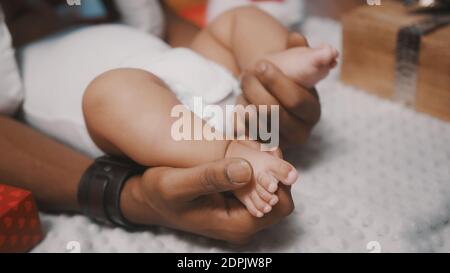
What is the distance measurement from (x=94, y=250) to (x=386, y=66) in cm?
63

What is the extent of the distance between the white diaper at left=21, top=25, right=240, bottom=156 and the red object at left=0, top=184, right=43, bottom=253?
126 mm

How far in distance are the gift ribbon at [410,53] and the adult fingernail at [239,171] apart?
20.4 inches

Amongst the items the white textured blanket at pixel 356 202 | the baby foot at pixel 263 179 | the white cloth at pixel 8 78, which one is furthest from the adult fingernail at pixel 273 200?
the white cloth at pixel 8 78

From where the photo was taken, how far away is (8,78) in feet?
Answer: 2.64

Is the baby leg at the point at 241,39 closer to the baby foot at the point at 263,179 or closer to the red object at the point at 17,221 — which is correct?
the baby foot at the point at 263,179

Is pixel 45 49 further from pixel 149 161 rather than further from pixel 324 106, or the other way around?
pixel 324 106

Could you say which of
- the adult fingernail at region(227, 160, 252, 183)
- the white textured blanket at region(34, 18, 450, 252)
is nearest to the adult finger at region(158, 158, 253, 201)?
the adult fingernail at region(227, 160, 252, 183)

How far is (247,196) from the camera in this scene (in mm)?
600

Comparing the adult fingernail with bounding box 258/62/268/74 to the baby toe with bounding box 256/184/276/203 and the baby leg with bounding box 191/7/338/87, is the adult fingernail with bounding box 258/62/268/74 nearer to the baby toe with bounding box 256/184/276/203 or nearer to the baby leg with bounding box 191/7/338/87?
the baby leg with bounding box 191/7/338/87

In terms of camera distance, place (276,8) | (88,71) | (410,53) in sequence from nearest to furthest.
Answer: (88,71) < (410,53) < (276,8)

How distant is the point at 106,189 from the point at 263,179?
0.23 metres

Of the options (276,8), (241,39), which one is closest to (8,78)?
(241,39)

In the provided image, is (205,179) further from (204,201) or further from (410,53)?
(410,53)
